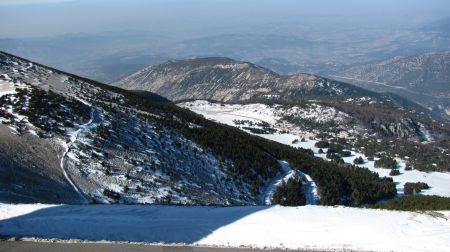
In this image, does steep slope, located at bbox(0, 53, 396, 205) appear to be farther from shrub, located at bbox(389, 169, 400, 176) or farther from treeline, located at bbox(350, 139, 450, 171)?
treeline, located at bbox(350, 139, 450, 171)

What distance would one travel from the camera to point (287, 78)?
187250mm

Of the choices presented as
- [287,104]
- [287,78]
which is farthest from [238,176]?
[287,78]

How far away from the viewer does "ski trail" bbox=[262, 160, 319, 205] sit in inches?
1198

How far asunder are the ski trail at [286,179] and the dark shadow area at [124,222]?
14834 millimetres

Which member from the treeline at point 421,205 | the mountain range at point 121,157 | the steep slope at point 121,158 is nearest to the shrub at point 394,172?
the mountain range at point 121,157

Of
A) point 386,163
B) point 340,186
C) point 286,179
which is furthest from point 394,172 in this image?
point 286,179

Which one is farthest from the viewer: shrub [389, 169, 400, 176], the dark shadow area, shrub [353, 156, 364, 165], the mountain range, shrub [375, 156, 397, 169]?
shrub [353, 156, 364, 165]

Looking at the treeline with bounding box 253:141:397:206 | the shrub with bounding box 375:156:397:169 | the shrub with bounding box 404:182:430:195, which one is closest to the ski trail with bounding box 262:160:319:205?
the treeline with bounding box 253:141:397:206

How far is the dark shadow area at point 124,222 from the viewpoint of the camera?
12.3 m

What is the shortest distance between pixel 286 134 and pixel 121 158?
163ft

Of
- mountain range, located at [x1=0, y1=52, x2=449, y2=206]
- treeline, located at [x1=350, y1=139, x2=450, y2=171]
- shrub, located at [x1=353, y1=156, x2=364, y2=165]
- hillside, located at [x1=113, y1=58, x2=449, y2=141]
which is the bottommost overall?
hillside, located at [x1=113, y1=58, x2=449, y2=141]

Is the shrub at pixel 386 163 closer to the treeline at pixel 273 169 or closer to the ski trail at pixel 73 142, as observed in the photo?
the treeline at pixel 273 169

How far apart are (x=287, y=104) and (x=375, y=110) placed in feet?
73.1

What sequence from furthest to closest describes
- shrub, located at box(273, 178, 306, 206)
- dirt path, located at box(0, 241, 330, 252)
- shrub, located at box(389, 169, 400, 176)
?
shrub, located at box(389, 169, 400, 176) → shrub, located at box(273, 178, 306, 206) → dirt path, located at box(0, 241, 330, 252)
